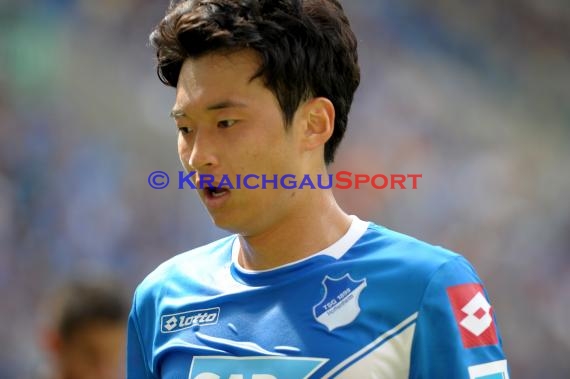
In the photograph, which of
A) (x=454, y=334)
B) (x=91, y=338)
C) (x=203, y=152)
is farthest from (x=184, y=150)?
(x=91, y=338)

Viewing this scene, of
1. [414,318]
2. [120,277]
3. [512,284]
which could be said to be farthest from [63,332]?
[512,284]

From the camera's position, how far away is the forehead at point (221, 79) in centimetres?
215

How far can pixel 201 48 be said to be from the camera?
221 cm

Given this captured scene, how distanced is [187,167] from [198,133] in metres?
0.09

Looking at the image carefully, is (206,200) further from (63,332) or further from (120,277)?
(120,277)

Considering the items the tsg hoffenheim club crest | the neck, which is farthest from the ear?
the tsg hoffenheim club crest

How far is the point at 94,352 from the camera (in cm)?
333

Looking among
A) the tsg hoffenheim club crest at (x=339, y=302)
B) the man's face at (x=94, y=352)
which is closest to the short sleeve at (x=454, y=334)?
the tsg hoffenheim club crest at (x=339, y=302)

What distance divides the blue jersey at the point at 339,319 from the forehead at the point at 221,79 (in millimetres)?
439

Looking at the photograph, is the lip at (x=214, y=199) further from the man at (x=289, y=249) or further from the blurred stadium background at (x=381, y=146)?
the blurred stadium background at (x=381, y=146)

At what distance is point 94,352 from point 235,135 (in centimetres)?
150

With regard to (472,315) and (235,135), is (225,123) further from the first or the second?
(472,315)

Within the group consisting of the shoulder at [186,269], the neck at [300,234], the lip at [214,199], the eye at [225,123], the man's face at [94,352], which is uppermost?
the eye at [225,123]

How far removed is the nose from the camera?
2.13m
